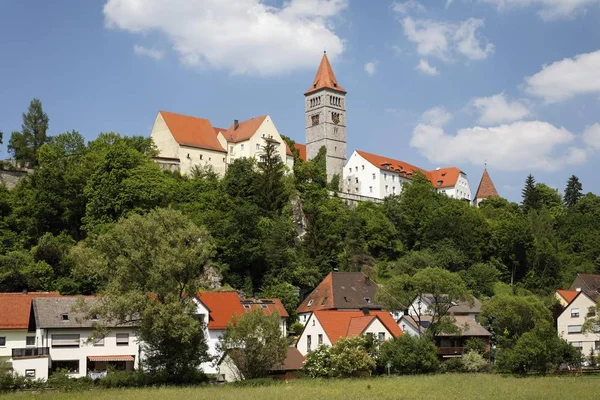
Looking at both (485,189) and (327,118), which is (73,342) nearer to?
(327,118)

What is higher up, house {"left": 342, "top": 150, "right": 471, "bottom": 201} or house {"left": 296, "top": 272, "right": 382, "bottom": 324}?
house {"left": 342, "top": 150, "right": 471, "bottom": 201}

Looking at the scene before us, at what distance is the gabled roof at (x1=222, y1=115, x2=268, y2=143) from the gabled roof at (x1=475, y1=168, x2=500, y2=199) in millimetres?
54862

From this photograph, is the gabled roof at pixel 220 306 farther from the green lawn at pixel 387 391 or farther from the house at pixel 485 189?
the house at pixel 485 189

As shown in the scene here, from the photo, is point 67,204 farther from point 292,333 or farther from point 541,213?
point 541,213

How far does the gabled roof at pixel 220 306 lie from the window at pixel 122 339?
18.6 ft

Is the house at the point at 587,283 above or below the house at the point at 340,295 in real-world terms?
above

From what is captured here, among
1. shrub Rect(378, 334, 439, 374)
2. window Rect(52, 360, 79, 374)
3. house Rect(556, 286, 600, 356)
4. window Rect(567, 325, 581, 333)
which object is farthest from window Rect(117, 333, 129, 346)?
window Rect(567, 325, 581, 333)

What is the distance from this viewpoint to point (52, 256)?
68375 mm

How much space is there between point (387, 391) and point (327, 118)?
93.3m

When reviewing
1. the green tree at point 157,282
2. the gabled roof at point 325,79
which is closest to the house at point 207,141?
the gabled roof at point 325,79

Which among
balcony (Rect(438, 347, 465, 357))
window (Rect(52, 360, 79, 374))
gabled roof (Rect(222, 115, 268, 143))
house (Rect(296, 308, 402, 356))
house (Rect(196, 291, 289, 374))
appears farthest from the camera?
gabled roof (Rect(222, 115, 268, 143))

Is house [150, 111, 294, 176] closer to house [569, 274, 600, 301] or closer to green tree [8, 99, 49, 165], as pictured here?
green tree [8, 99, 49, 165]

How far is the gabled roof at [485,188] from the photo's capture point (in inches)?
5733

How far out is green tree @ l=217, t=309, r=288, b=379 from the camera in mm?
49312
